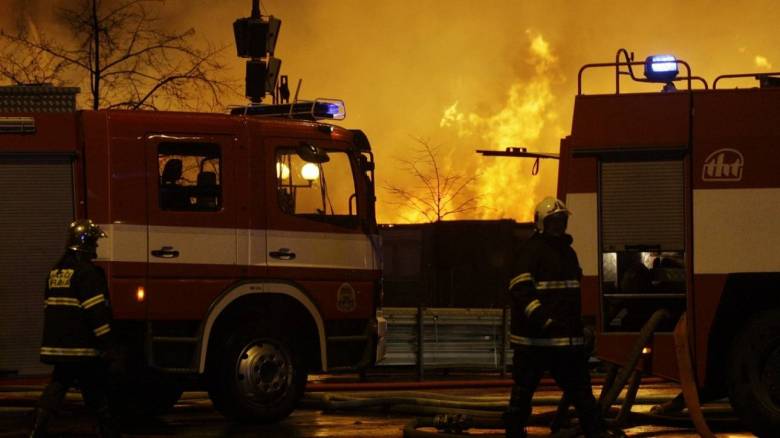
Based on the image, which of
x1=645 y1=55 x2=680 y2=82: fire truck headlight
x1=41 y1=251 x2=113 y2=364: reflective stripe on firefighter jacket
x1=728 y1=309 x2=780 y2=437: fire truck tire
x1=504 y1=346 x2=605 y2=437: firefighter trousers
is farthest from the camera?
x1=645 y1=55 x2=680 y2=82: fire truck headlight

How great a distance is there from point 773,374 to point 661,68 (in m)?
2.66

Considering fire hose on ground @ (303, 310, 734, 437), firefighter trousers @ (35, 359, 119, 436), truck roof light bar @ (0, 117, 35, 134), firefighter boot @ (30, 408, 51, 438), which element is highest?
truck roof light bar @ (0, 117, 35, 134)

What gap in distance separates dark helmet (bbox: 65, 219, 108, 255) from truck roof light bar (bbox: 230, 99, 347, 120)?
10.1 ft

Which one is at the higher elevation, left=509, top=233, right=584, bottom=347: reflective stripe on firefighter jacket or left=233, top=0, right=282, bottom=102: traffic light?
left=233, top=0, right=282, bottom=102: traffic light

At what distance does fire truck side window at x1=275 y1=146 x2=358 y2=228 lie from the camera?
38.1ft

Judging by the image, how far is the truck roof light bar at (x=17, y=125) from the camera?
1142 centimetres

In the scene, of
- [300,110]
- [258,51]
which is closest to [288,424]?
[300,110]

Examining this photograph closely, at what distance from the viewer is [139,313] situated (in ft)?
35.8

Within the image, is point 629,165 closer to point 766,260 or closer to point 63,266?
point 766,260

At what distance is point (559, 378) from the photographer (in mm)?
9125

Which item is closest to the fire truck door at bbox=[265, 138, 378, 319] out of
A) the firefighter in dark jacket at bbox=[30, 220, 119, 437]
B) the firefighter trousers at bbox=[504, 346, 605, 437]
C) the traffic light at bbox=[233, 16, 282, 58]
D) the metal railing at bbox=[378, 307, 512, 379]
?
the firefighter in dark jacket at bbox=[30, 220, 119, 437]

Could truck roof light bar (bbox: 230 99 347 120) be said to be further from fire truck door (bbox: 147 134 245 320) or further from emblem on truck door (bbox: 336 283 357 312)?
emblem on truck door (bbox: 336 283 357 312)

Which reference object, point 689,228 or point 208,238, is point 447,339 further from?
point 689,228

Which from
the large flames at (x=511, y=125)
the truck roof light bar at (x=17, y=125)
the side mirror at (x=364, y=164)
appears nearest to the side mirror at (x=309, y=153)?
the side mirror at (x=364, y=164)
